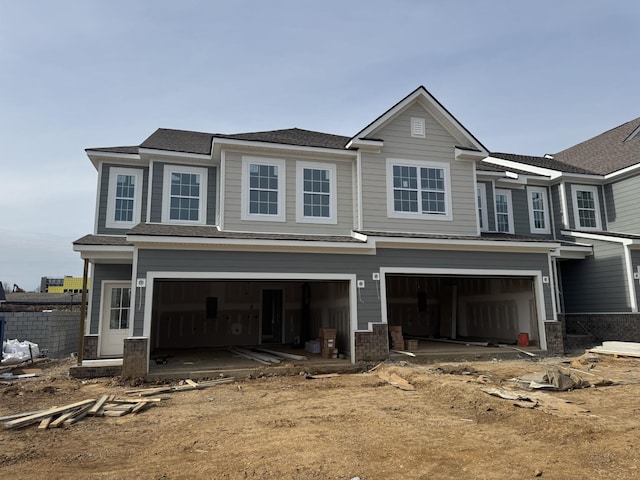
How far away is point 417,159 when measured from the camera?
47.4 feet

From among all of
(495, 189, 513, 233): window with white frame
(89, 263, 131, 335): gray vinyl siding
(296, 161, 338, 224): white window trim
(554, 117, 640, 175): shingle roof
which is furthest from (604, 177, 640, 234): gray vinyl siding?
(89, 263, 131, 335): gray vinyl siding

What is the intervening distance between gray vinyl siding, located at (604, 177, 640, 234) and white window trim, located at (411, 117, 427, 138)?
880 centimetres

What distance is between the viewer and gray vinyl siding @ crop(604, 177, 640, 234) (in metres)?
17.2

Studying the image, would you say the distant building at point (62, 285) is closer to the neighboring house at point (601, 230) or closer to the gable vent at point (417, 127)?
the gable vent at point (417, 127)

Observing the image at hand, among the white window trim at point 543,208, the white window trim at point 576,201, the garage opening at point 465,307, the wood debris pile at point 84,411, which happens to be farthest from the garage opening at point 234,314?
the white window trim at point 576,201

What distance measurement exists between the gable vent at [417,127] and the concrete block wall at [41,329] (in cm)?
1357

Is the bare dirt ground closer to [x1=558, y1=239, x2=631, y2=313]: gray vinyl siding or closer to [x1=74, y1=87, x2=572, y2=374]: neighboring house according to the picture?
[x1=74, y1=87, x2=572, y2=374]: neighboring house

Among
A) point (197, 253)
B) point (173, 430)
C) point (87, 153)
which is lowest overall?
point (173, 430)

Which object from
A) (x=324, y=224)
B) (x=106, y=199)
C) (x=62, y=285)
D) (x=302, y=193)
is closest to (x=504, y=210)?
(x=324, y=224)

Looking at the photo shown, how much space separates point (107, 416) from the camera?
25.0ft

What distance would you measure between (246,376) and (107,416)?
3.89 metres

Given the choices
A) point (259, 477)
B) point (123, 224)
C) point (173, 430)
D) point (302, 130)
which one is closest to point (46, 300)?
point (123, 224)

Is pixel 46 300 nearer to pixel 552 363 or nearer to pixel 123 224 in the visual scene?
pixel 123 224

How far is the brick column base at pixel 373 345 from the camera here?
12.1 meters
